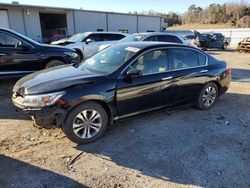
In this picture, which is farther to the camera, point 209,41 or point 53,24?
point 53,24

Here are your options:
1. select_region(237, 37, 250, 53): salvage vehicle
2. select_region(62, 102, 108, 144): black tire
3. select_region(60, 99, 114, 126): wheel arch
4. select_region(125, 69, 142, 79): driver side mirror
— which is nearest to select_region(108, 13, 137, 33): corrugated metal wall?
select_region(237, 37, 250, 53): salvage vehicle

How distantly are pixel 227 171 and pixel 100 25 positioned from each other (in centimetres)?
2413

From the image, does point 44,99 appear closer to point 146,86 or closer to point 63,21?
point 146,86

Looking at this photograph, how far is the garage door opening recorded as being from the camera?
24172 mm

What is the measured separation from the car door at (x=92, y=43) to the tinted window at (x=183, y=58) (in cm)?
616

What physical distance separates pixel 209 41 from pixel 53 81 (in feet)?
72.0

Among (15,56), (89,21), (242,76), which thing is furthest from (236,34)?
(15,56)

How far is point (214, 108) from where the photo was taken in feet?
18.9

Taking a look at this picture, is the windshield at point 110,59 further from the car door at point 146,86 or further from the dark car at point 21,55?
the dark car at point 21,55

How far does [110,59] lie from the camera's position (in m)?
4.63

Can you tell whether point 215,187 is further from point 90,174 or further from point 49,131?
point 49,131

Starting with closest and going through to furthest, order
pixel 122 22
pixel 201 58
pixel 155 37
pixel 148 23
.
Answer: pixel 201 58, pixel 155 37, pixel 122 22, pixel 148 23

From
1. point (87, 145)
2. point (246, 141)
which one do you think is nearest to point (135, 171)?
point (87, 145)

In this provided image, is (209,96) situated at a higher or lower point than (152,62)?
lower
